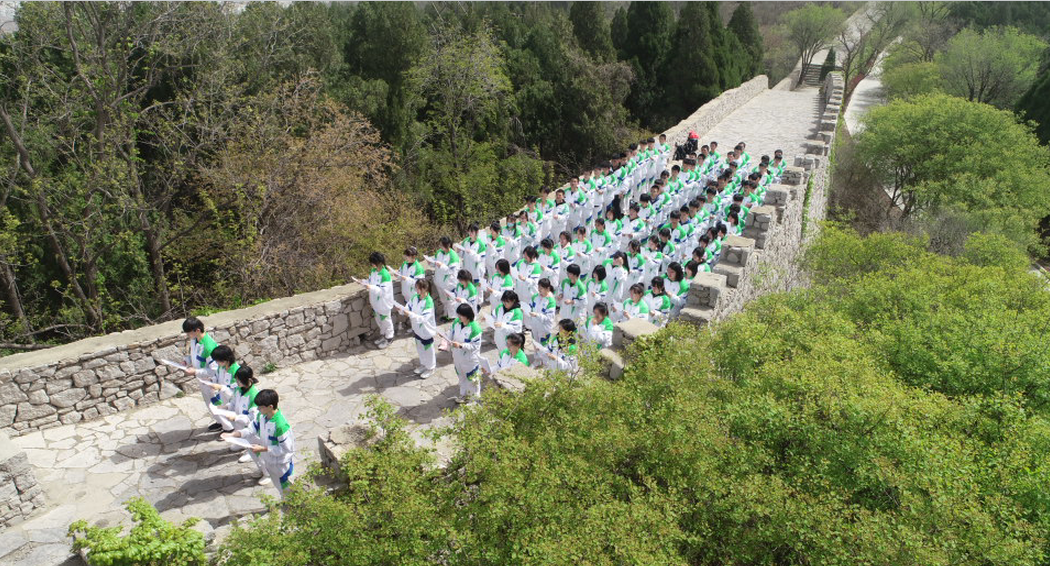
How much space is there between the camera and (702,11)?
1230 inches

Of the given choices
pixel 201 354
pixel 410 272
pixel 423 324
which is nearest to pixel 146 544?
pixel 201 354

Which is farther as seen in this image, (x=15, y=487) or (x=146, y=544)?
(x=15, y=487)

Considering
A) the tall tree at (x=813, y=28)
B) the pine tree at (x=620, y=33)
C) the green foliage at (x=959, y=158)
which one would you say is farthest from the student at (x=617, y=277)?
the tall tree at (x=813, y=28)

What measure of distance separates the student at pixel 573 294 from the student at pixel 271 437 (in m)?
5.07

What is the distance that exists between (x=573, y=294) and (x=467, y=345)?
8.28 ft

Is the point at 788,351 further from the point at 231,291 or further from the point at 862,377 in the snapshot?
the point at 231,291

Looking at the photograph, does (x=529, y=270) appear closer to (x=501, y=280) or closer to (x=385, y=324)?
(x=501, y=280)

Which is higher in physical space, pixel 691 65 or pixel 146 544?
pixel 691 65

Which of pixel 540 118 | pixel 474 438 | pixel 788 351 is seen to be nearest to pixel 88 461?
pixel 474 438

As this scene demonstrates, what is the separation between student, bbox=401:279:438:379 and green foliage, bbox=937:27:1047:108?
1344 inches

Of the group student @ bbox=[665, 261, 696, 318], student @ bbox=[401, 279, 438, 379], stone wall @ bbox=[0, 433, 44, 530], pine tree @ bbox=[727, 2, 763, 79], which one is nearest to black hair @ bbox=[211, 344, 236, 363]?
stone wall @ bbox=[0, 433, 44, 530]

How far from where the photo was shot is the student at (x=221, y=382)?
751 centimetres

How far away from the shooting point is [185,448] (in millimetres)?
8172

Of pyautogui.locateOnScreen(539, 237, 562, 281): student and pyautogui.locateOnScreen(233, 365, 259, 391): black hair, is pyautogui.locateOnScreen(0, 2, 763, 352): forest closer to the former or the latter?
pyautogui.locateOnScreen(539, 237, 562, 281): student
